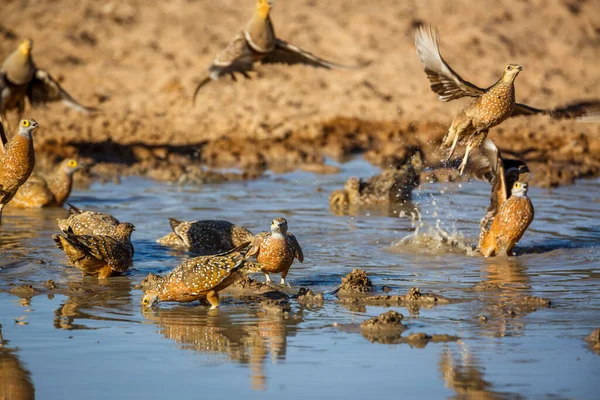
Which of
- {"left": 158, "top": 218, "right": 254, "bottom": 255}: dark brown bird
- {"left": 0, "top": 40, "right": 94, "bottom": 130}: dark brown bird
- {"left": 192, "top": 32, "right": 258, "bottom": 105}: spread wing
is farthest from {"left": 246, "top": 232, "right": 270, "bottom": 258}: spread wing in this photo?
{"left": 0, "top": 40, "right": 94, "bottom": 130}: dark brown bird

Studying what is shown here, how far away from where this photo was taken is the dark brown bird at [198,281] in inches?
284

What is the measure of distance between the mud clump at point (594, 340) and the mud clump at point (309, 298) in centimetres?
199

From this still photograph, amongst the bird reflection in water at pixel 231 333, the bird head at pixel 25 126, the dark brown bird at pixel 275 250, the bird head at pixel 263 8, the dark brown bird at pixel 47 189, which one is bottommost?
the bird reflection in water at pixel 231 333

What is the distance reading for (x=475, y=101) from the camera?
345 inches

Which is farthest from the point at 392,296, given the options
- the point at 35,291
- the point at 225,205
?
the point at 225,205

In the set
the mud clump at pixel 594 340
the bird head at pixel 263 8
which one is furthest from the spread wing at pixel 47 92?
the mud clump at pixel 594 340

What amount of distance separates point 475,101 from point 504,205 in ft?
4.55

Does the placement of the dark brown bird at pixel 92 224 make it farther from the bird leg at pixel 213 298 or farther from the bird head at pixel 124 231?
the bird leg at pixel 213 298

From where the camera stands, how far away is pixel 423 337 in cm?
637

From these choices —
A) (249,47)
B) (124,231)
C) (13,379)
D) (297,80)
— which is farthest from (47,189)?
(13,379)

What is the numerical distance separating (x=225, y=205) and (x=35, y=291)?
4.91 meters

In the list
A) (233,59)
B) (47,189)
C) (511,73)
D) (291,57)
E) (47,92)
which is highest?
(291,57)

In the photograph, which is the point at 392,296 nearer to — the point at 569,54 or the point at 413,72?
the point at 413,72

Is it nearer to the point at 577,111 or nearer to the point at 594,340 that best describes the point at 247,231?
the point at 577,111
